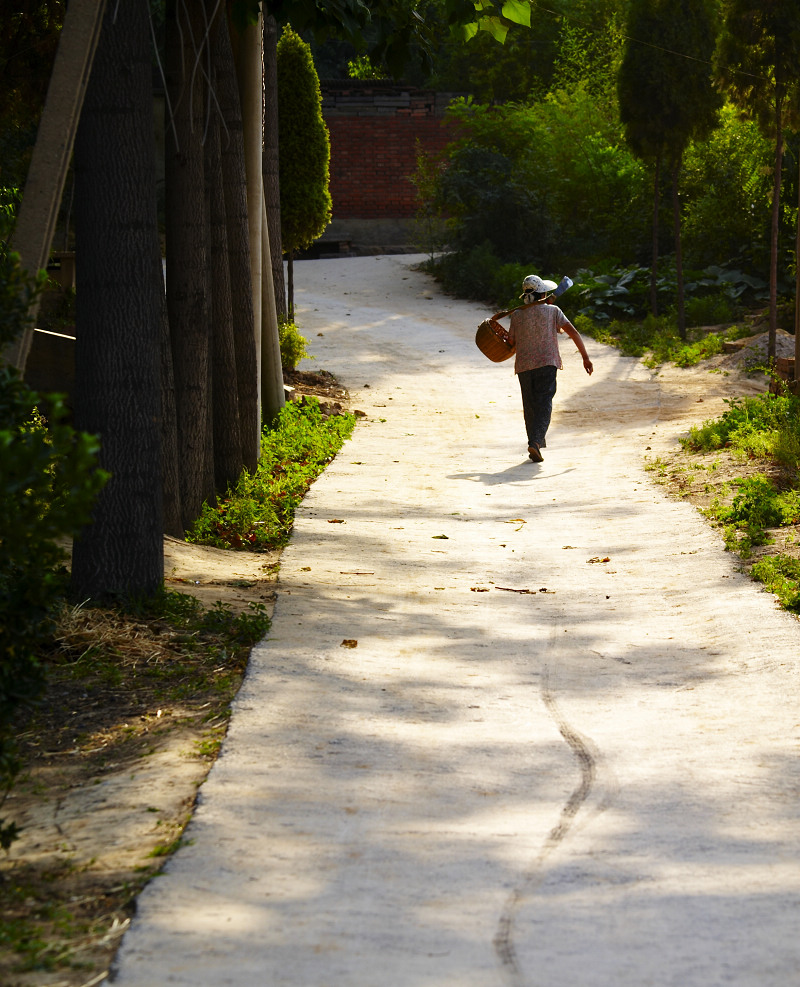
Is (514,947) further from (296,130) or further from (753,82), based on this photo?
(296,130)

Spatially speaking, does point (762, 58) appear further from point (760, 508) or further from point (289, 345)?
point (760, 508)

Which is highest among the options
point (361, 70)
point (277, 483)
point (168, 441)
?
point (361, 70)

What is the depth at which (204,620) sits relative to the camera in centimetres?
574

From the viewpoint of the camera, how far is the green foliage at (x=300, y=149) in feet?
50.3

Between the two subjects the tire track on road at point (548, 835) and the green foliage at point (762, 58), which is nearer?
the tire track on road at point (548, 835)

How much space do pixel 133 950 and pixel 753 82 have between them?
43.8 ft

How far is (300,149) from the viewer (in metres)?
15.4

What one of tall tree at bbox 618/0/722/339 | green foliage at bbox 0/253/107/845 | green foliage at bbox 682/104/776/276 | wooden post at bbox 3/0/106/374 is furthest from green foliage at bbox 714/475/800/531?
green foliage at bbox 682/104/776/276

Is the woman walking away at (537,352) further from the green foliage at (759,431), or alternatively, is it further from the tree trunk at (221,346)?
the tree trunk at (221,346)

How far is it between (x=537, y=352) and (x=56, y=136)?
629cm

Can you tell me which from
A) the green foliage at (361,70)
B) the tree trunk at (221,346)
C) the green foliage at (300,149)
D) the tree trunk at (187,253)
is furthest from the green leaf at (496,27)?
the green foliage at (361,70)

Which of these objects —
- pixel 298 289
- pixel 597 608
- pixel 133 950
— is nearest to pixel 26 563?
pixel 133 950

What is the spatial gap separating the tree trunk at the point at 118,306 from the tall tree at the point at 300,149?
9.61 metres

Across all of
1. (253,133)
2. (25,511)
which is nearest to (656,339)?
(253,133)
